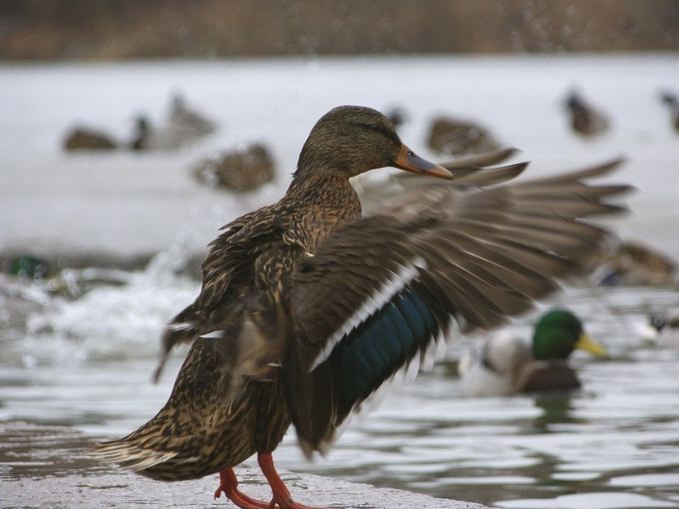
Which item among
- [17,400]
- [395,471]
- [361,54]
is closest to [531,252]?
[395,471]

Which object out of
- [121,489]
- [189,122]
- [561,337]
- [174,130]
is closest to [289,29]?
[189,122]

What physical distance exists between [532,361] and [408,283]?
16.6ft

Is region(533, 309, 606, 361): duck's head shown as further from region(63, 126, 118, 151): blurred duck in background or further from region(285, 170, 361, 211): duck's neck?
region(63, 126, 118, 151): blurred duck in background

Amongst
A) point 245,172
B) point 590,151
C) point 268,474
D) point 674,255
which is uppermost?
point 590,151

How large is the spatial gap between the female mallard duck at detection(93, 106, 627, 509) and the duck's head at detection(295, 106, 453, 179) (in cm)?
16

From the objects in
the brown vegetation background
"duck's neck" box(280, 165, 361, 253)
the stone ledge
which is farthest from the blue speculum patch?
the brown vegetation background

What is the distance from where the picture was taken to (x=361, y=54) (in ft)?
254

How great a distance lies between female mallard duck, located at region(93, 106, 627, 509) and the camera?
3.33 metres

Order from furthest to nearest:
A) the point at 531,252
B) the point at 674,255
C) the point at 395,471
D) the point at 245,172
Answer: the point at 245,172
the point at 674,255
the point at 395,471
the point at 531,252

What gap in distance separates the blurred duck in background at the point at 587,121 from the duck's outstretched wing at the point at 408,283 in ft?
76.0

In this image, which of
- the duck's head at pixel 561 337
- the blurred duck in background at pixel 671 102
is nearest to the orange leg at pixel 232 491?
the duck's head at pixel 561 337

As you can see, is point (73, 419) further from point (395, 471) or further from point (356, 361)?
point (356, 361)

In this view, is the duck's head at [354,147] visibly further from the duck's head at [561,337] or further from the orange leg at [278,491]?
the duck's head at [561,337]

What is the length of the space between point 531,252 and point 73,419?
3824 millimetres
